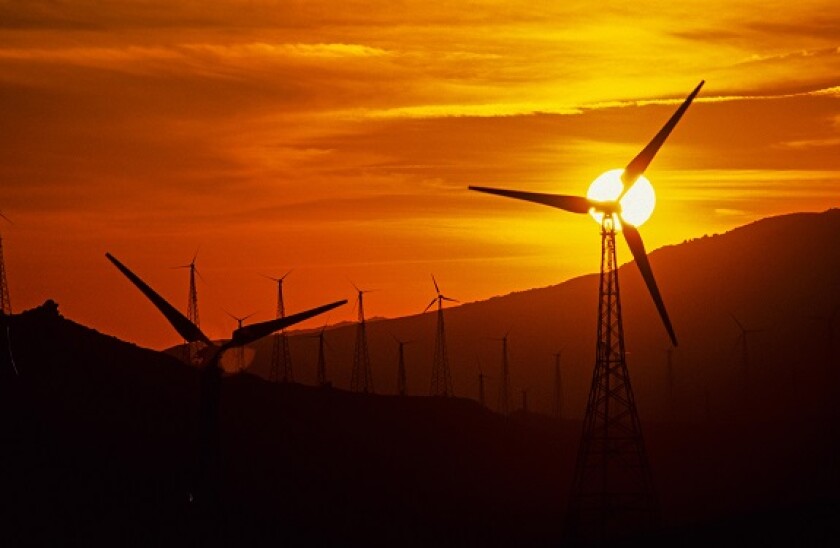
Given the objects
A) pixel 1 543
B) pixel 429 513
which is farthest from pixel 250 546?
pixel 429 513

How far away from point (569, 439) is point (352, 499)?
52.7 meters

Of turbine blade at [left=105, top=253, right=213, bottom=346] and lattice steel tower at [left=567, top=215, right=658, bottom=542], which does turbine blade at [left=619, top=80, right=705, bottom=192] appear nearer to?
lattice steel tower at [left=567, top=215, right=658, bottom=542]

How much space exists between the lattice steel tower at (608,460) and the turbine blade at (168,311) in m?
19.7

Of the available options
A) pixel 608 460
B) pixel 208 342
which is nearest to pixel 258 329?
pixel 208 342

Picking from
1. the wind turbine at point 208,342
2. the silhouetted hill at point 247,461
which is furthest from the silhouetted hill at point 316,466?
the wind turbine at point 208,342

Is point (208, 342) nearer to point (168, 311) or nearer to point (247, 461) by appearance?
point (168, 311)

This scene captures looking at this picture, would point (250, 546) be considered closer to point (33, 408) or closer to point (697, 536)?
point (33, 408)

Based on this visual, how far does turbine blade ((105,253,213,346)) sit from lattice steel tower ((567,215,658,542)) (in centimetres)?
1974

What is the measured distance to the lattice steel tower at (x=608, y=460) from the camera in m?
76.8

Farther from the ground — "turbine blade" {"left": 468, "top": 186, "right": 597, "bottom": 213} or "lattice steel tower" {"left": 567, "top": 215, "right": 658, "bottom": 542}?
"turbine blade" {"left": 468, "top": 186, "right": 597, "bottom": 213}

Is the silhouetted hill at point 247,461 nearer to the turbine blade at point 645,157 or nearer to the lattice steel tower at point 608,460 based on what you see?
the lattice steel tower at point 608,460

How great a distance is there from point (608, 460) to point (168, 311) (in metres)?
45.1

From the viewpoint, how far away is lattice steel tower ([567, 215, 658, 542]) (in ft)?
252

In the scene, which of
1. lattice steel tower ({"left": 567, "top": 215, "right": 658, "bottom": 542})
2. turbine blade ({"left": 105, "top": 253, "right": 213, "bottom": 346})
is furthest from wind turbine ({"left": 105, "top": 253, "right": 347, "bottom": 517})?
lattice steel tower ({"left": 567, "top": 215, "right": 658, "bottom": 542})
